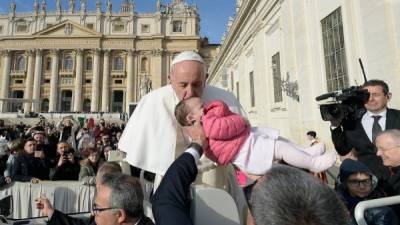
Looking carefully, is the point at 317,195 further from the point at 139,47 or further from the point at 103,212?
the point at 139,47

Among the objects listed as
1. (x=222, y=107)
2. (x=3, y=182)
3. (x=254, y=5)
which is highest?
(x=254, y=5)

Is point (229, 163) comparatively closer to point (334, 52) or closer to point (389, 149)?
point (389, 149)

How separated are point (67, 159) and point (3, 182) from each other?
109cm

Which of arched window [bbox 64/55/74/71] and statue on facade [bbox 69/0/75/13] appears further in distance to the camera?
statue on facade [bbox 69/0/75/13]

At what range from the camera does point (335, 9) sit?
8.22m

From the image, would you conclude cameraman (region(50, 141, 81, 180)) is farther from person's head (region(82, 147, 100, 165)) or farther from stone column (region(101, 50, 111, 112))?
stone column (region(101, 50, 111, 112))

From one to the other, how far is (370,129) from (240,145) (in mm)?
2070

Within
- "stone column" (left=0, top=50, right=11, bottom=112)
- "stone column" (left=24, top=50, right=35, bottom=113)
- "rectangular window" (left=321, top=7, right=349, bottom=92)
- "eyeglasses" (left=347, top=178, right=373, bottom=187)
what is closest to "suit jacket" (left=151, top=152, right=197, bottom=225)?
"eyeglasses" (left=347, top=178, right=373, bottom=187)

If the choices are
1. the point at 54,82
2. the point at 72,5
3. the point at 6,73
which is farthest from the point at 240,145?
the point at 72,5

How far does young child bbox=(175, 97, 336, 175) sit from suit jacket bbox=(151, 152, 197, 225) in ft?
1.09

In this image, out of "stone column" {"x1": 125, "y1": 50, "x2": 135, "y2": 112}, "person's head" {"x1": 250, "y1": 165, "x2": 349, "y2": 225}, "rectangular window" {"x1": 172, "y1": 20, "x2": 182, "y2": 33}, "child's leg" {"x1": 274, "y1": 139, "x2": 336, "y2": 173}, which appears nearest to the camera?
"person's head" {"x1": 250, "y1": 165, "x2": 349, "y2": 225}

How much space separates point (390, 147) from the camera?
239 cm

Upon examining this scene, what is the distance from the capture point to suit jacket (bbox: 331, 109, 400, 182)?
9.36ft

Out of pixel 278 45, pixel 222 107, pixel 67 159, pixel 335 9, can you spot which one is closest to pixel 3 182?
pixel 67 159
